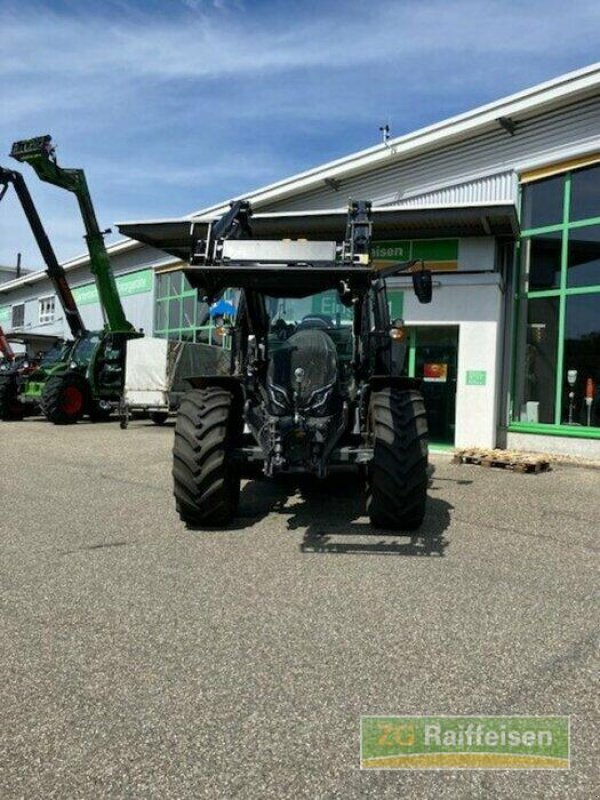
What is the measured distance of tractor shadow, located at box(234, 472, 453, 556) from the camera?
585 cm

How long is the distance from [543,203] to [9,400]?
1482cm

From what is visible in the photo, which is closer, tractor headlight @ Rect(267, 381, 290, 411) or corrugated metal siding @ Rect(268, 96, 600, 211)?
tractor headlight @ Rect(267, 381, 290, 411)

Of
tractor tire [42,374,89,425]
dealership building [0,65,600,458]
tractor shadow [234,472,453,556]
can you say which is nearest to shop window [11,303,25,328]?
tractor tire [42,374,89,425]

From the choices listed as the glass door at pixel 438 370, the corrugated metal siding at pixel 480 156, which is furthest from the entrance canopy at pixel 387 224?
the glass door at pixel 438 370

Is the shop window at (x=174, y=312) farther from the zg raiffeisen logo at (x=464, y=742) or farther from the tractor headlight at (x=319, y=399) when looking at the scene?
the zg raiffeisen logo at (x=464, y=742)

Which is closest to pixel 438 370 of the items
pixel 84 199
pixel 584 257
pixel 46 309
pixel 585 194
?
pixel 584 257

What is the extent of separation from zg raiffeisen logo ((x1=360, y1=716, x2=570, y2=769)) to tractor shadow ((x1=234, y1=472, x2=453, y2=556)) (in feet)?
8.61

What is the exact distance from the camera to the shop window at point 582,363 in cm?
1174

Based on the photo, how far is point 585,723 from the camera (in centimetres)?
299

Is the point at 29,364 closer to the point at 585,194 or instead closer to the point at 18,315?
the point at 585,194

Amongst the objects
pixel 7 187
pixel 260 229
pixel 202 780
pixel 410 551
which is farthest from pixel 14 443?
pixel 202 780

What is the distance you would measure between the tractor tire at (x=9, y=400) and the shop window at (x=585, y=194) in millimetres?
15155

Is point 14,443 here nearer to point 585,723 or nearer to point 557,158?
point 557,158

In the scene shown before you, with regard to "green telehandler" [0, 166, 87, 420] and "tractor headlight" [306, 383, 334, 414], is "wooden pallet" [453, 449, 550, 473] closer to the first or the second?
"tractor headlight" [306, 383, 334, 414]
